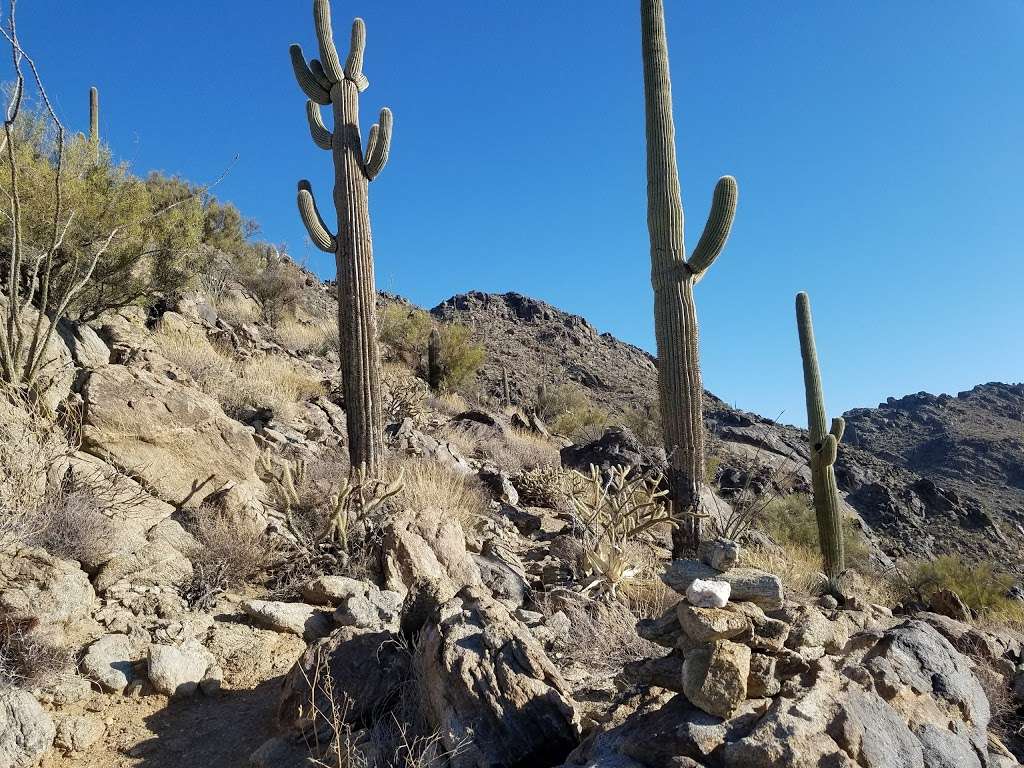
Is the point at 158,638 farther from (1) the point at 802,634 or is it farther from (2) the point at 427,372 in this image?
(2) the point at 427,372

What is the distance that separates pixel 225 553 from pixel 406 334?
43.5 feet

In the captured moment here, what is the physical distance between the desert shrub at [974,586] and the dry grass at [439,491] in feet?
23.1

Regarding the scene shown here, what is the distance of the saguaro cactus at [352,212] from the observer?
768 centimetres

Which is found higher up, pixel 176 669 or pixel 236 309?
pixel 236 309

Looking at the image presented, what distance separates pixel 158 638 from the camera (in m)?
4.10

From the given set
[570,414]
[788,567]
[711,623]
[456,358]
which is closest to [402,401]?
[456,358]

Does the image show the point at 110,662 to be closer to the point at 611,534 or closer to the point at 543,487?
the point at 611,534

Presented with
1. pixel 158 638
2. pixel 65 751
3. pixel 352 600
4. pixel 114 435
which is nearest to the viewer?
pixel 65 751

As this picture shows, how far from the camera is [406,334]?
59.1 ft

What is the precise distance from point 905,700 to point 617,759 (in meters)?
1.27

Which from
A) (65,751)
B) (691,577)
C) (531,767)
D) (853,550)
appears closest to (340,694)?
(531,767)

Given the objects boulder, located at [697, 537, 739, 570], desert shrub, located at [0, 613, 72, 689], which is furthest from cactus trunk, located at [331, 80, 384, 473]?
boulder, located at [697, 537, 739, 570]

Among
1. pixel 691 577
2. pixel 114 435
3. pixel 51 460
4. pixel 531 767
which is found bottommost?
pixel 531 767

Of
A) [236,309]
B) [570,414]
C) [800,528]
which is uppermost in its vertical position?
[236,309]
